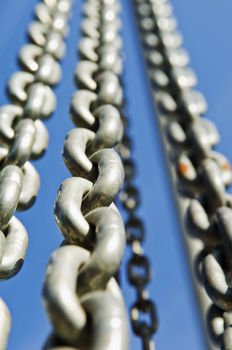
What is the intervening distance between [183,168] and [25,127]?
324 mm

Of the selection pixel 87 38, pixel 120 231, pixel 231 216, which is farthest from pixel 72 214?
pixel 87 38

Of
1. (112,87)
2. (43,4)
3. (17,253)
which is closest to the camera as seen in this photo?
(17,253)

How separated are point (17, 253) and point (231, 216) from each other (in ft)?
1.07

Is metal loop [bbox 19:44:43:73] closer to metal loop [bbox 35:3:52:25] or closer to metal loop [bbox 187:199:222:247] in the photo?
metal loop [bbox 35:3:52:25]

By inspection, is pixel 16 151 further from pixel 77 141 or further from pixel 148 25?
pixel 148 25

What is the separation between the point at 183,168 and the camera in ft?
3.46

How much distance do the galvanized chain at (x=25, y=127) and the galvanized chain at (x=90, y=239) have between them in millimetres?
75

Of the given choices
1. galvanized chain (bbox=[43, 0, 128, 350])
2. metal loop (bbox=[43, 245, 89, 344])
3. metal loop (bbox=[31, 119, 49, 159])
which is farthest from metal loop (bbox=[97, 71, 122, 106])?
metal loop (bbox=[43, 245, 89, 344])

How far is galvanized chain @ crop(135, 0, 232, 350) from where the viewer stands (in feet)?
2.65

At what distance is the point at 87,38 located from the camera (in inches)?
49.6

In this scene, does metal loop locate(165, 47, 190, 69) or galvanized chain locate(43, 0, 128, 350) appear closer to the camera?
galvanized chain locate(43, 0, 128, 350)

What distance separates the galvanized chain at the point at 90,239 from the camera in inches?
17.0

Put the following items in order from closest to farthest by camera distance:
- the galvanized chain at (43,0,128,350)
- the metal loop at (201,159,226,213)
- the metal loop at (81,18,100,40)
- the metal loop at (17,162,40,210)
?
1. the galvanized chain at (43,0,128,350)
2. the metal loop at (17,162,40,210)
3. the metal loop at (201,159,226,213)
4. the metal loop at (81,18,100,40)

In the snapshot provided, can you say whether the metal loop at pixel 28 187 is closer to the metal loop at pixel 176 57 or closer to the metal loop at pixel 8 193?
the metal loop at pixel 8 193
